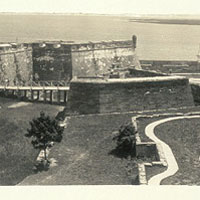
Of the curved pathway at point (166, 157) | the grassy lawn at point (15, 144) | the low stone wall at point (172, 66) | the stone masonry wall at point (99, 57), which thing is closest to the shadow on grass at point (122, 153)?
the curved pathway at point (166, 157)

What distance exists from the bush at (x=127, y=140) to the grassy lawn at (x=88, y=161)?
0.49m

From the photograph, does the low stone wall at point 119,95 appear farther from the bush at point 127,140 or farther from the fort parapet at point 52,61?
the fort parapet at point 52,61

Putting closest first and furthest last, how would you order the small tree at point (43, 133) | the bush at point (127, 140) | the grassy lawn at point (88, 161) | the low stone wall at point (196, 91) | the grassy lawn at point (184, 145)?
the grassy lawn at point (184, 145)
the grassy lawn at point (88, 161)
the small tree at point (43, 133)
the bush at point (127, 140)
the low stone wall at point (196, 91)

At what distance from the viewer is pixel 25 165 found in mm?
18859

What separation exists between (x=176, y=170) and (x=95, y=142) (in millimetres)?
5896

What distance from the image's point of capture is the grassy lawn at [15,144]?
58.9 feet

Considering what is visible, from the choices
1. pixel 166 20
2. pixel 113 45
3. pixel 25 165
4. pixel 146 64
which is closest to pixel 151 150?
pixel 25 165

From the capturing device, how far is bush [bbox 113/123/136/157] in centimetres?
1756

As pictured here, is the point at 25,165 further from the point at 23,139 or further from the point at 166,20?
the point at 166,20

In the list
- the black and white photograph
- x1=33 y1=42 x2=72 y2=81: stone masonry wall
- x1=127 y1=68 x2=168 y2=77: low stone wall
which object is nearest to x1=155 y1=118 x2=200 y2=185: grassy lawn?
the black and white photograph

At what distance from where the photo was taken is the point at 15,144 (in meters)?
22.0

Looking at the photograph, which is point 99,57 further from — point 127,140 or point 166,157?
point 166,157

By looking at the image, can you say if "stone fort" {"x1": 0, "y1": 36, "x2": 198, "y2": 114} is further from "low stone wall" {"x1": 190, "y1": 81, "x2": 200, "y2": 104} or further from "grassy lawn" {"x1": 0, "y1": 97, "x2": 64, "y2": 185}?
"grassy lawn" {"x1": 0, "y1": 97, "x2": 64, "y2": 185}

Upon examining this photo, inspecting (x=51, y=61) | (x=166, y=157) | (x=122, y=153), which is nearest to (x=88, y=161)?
(x=122, y=153)
